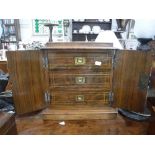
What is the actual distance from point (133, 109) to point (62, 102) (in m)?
0.65

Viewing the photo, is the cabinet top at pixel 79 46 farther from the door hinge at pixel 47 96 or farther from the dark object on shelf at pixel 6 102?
the dark object on shelf at pixel 6 102

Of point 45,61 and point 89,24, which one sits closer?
point 45,61

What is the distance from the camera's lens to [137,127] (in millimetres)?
1495

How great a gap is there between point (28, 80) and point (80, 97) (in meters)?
0.48

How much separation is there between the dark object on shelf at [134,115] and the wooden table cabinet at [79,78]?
0.08 meters

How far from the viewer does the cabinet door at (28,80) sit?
1398 millimetres

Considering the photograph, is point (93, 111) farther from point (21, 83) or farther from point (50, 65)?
point (21, 83)

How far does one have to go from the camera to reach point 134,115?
5.40 ft

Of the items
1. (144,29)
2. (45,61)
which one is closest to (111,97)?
(45,61)

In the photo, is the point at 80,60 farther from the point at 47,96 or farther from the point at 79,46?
the point at 47,96

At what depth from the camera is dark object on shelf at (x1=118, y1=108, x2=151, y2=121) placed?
1601mm

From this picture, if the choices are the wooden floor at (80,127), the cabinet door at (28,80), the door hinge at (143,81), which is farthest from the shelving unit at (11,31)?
the door hinge at (143,81)
